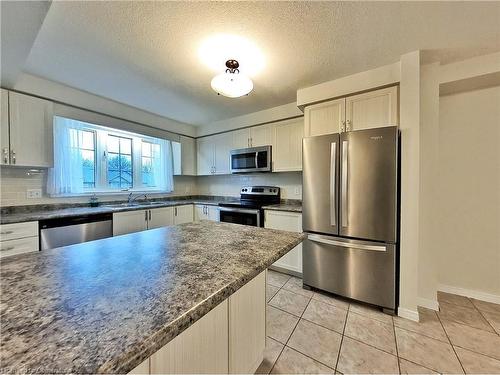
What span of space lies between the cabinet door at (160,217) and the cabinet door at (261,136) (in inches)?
70.9

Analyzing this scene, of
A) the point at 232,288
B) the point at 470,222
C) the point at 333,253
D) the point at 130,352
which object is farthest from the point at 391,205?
the point at 130,352

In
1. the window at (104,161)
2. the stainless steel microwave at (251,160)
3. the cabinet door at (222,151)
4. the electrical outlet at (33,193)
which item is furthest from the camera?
the cabinet door at (222,151)

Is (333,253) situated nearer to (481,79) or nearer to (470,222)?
(470,222)

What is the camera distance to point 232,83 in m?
1.65

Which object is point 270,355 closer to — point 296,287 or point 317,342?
point 317,342

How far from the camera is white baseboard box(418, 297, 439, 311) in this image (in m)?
2.05

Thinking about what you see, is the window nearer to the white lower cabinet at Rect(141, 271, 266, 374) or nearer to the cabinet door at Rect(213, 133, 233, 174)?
the cabinet door at Rect(213, 133, 233, 174)

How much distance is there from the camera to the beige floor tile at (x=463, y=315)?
1.81 meters

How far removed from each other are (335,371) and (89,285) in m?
1.59

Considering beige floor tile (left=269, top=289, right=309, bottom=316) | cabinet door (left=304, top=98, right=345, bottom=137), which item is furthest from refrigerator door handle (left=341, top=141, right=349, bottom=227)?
beige floor tile (left=269, top=289, right=309, bottom=316)

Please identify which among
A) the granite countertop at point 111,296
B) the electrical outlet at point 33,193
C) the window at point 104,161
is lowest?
the granite countertop at point 111,296

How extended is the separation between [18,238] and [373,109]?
369 cm

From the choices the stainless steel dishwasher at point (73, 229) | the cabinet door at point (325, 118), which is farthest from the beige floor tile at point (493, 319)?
the stainless steel dishwasher at point (73, 229)

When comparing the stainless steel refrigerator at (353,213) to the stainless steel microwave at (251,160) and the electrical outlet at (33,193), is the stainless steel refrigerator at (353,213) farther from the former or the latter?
the electrical outlet at (33,193)
